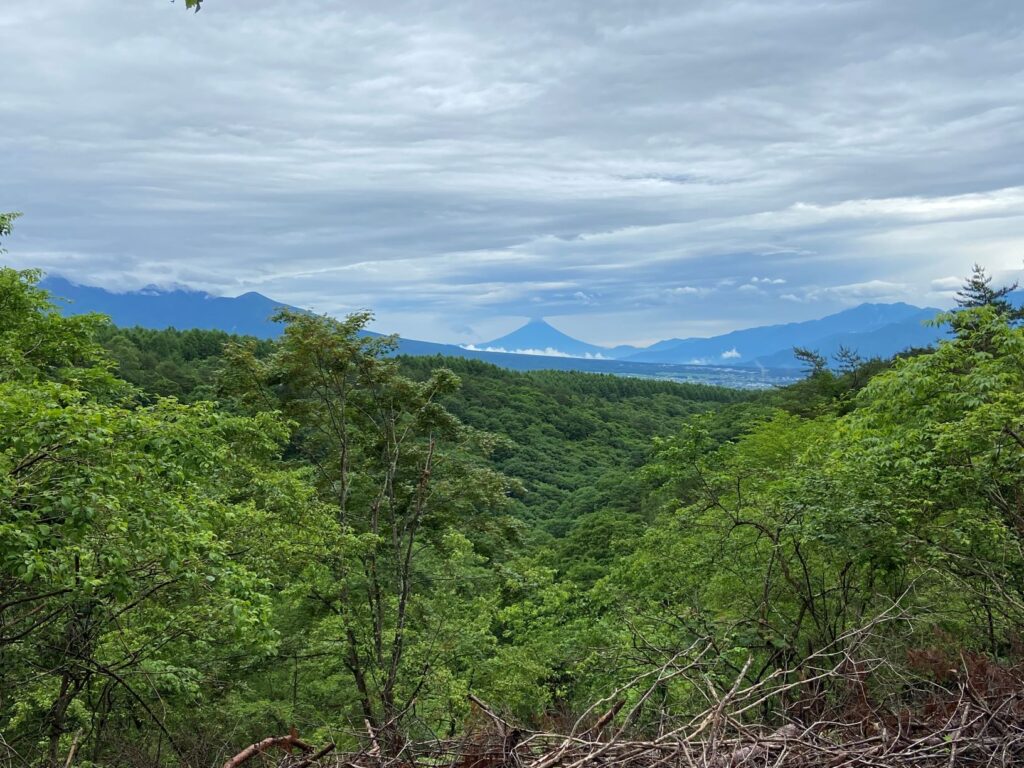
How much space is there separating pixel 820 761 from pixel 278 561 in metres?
10.6

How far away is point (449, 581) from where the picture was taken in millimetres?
17141

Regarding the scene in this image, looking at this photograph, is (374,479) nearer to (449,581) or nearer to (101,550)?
(449,581)

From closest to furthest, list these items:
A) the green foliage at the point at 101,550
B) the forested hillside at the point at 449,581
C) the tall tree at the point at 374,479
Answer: the forested hillside at the point at 449,581, the green foliage at the point at 101,550, the tall tree at the point at 374,479

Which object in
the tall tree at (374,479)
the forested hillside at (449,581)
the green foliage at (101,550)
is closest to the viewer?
the forested hillside at (449,581)

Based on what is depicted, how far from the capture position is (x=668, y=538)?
48.3 feet

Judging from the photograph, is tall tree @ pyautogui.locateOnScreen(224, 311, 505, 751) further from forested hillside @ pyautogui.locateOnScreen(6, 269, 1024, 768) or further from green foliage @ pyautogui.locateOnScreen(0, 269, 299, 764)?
green foliage @ pyautogui.locateOnScreen(0, 269, 299, 764)

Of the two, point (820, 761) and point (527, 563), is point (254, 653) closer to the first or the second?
point (527, 563)

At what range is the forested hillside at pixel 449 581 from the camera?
5.71m

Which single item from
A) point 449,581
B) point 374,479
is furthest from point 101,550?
point 374,479

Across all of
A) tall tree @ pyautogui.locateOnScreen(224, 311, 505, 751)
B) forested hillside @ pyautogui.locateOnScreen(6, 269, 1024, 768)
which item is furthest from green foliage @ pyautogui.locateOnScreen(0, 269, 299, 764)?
tall tree @ pyautogui.locateOnScreen(224, 311, 505, 751)

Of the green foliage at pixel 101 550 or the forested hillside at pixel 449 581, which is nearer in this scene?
the forested hillside at pixel 449 581

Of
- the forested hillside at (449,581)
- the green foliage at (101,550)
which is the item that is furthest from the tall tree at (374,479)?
the green foliage at (101,550)

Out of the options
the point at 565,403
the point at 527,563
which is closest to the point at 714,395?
the point at 565,403

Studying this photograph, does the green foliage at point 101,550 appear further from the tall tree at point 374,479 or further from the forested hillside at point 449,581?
the tall tree at point 374,479
